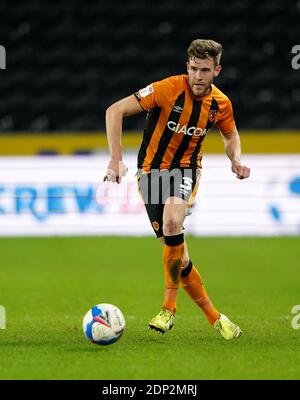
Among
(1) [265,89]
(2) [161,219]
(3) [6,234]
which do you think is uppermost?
(1) [265,89]

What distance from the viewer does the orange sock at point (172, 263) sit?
645 centimetres

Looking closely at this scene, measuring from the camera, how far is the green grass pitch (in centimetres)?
540

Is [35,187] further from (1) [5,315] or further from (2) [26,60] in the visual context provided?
(1) [5,315]

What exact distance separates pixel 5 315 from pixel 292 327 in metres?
2.25

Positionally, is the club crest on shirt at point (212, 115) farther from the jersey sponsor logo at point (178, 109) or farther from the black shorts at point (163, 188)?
the black shorts at point (163, 188)

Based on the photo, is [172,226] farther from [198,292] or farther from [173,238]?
[198,292]

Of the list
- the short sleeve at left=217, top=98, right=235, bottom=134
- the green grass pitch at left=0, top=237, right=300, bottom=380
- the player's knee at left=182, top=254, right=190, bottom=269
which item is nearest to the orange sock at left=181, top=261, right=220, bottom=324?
the player's knee at left=182, top=254, right=190, bottom=269

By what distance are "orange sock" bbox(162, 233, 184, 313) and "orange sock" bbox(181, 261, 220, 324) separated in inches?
2.8

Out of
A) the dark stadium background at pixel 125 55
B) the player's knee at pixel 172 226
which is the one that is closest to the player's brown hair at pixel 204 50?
the player's knee at pixel 172 226

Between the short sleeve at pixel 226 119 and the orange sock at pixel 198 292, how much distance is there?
1.04 meters

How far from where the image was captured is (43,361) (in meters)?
5.55

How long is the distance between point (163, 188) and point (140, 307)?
65.6 inches
